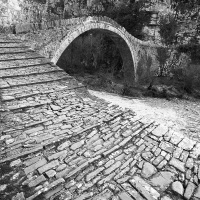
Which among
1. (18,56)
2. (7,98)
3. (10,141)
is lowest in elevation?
(10,141)

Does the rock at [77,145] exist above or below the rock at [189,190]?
above

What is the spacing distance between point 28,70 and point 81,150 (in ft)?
10.9

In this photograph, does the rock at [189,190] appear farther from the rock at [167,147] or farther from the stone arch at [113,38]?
the stone arch at [113,38]

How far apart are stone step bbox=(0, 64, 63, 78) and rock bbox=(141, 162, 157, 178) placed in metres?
4.02

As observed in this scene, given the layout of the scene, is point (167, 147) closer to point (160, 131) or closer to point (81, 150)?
point (160, 131)

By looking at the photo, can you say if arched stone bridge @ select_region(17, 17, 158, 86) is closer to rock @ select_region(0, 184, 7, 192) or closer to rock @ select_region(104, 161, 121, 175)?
rock @ select_region(104, 161, 121, 175)

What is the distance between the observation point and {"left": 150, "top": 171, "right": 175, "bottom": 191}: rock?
8.42 ft

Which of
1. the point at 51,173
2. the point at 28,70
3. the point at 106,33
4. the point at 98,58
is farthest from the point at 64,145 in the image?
the point at 98,58

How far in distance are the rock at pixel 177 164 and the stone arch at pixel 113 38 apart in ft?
16.8

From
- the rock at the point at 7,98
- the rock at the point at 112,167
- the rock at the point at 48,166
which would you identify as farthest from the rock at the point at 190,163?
the rock at the point at 7,98

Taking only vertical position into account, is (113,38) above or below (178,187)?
above

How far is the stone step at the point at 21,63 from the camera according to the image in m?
4.92

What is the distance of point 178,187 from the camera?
2582 millimetres

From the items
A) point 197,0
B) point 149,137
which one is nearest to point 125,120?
point 149,137
